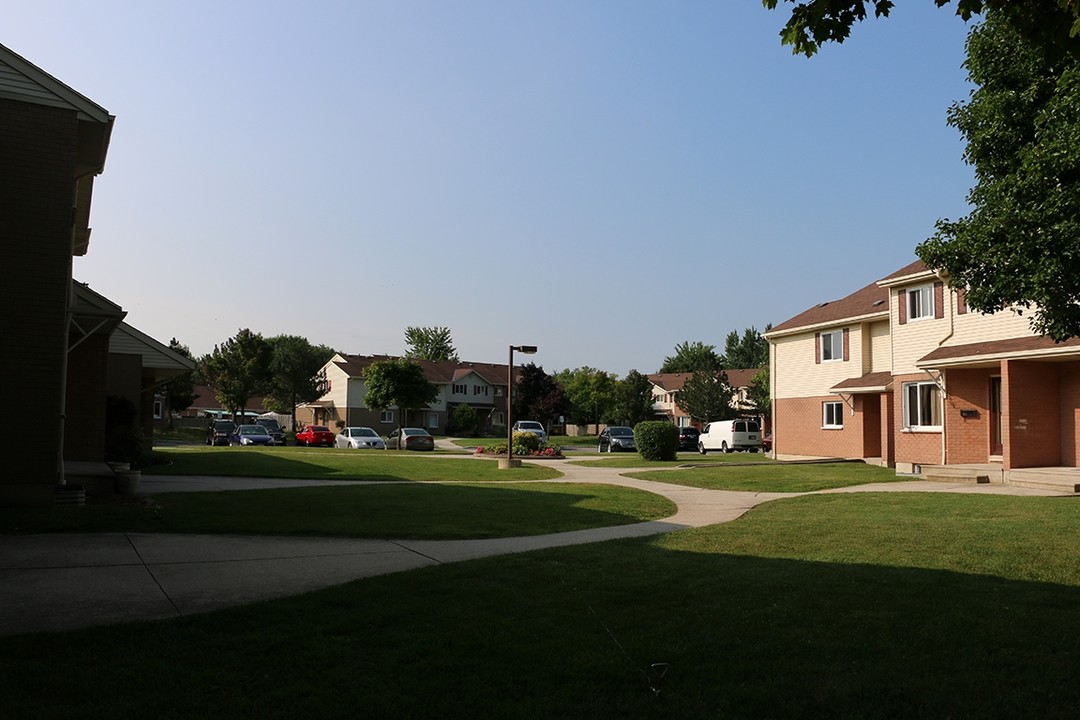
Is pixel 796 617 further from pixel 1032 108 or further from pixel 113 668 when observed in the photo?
pixel 1032 108

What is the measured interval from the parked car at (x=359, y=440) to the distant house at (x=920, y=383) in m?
21.3

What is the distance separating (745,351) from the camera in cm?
13638

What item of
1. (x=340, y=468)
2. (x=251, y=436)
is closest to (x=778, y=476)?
(x=340, y=468)

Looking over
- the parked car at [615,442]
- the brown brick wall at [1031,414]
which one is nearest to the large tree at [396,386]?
the parked car at [615,442]

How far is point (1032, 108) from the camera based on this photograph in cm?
1141

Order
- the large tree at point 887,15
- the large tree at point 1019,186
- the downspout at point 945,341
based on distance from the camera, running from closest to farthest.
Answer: the large tree at point 887,15
the large tree at point 1019,186
the downspout at point 945,341

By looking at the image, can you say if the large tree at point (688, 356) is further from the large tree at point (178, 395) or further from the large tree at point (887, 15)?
the large tree at point (887, 15)

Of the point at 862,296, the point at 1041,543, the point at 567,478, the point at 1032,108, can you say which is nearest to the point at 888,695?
the point at 1041,543

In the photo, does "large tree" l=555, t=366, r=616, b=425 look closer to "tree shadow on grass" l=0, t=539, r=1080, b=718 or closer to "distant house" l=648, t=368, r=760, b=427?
"distant house" l=648, t=368, r=760, b=427

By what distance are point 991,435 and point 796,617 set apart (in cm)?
2079

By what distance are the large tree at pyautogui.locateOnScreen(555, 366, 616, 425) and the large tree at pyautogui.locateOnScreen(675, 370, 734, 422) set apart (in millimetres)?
16690

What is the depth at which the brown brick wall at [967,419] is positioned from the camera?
2434 cm

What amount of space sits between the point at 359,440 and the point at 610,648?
42125mm

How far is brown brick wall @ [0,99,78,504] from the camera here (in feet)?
44.1
